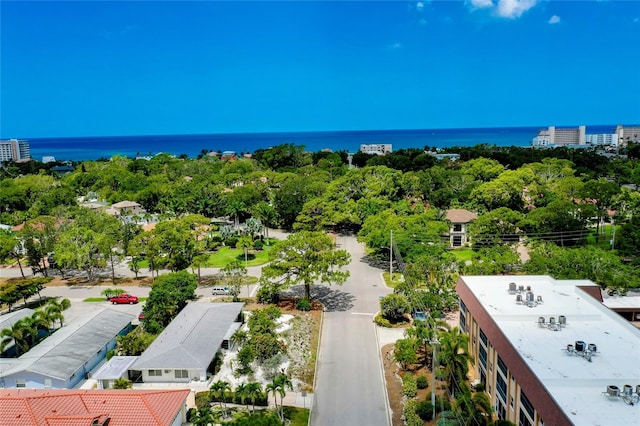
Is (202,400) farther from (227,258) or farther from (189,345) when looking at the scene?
(227,258)

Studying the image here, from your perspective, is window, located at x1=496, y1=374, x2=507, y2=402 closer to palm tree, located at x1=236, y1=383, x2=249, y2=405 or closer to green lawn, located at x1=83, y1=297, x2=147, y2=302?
palm tree, located at x1=236, y1=383, x2=249, y2=405

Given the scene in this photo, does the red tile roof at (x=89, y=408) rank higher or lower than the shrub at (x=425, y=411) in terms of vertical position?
higher

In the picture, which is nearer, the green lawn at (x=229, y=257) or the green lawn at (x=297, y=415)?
the green lawn at (x=297, y=415)

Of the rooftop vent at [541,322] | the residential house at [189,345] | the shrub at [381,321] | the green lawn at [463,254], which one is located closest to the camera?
the rooftop vent at [541,322]

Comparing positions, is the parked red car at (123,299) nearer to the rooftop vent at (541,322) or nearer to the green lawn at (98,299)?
the green lawn at (98,299)

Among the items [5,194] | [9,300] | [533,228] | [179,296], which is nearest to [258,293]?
[179,296]

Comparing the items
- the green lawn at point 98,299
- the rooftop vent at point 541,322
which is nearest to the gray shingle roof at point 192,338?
the green lawn at point 98,299
